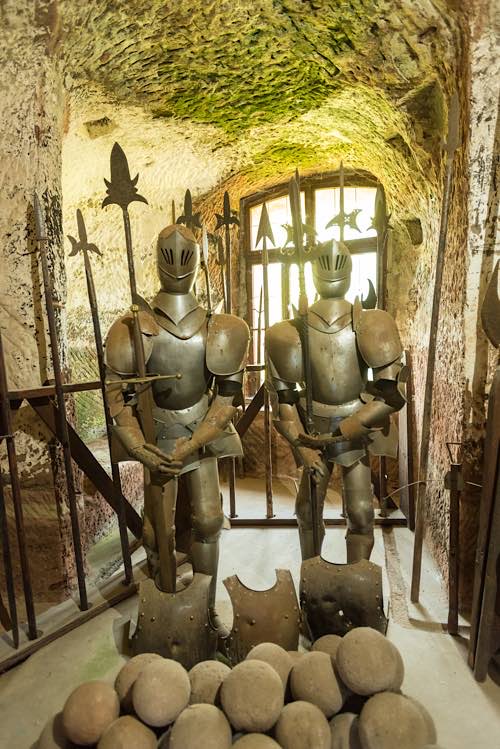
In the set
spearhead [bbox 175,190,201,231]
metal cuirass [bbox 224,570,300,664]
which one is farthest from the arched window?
metal cuirass [bbox 224,570,300,664]

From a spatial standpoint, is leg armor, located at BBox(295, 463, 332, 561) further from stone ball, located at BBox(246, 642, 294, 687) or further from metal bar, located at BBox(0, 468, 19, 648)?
metal bar, located at BBox(0, 468, 19, 648)

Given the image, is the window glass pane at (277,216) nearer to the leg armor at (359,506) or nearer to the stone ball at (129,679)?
the leg armor at (359,506)

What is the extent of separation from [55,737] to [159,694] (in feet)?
1.09

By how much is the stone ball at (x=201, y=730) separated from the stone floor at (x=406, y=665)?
646mm

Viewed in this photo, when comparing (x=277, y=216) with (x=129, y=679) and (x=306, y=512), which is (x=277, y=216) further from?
(x=129, y=679)

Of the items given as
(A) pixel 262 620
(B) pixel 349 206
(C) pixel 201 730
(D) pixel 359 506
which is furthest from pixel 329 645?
(B) pixel 349 206

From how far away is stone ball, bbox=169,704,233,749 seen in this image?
56.8 inches

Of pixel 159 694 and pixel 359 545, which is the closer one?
pixel 159 694

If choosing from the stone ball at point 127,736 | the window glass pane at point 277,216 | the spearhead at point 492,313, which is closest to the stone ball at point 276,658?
the stone ball at point 127,736

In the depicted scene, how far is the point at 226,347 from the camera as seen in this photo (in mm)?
2188

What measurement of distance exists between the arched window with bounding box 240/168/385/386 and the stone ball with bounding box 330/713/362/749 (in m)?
2.92

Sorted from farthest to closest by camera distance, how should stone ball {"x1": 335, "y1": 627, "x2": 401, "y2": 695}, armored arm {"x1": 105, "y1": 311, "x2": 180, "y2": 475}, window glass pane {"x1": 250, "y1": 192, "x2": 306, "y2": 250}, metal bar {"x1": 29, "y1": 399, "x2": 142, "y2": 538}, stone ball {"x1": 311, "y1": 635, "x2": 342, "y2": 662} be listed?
window glass pane {"x1": 250, "y1": 192, "x2": 306, "y2": 250}, metal bar {"x1": 29, "y1": 399, "x2": 142, "y2": 538}, armored arm {"x1": 105, "y1": 311, "x2": 180, "y2": 475}, stone ball {"x1": 311, "y1": 635, "x2": 342, "y2": 662}, stone ball {"x1": 335, "y1": 627, "x2": 401, "y2": 695}

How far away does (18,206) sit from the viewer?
246 centimetres

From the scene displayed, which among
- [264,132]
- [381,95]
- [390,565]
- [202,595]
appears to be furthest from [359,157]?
[202,595]
